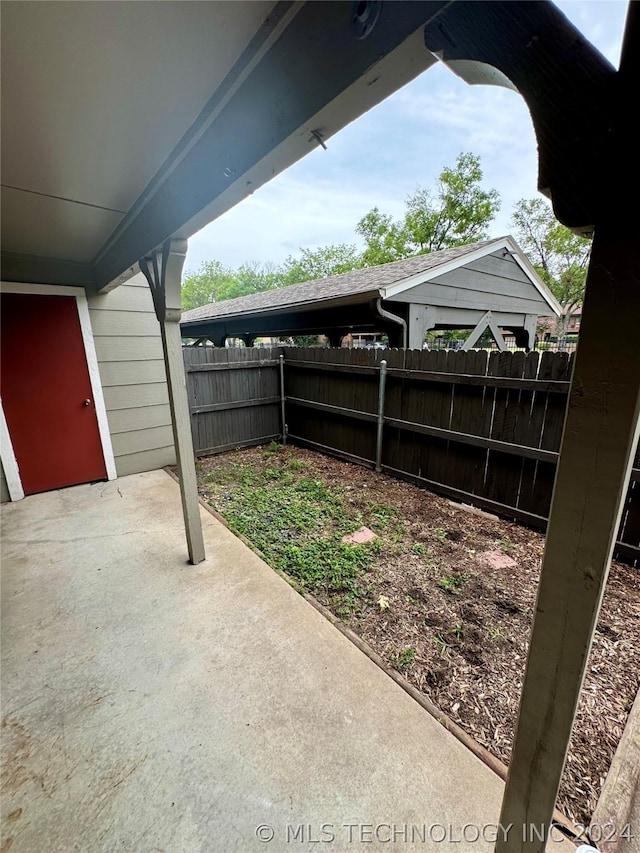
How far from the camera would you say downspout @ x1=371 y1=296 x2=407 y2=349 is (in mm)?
4676

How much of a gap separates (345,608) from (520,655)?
107cm

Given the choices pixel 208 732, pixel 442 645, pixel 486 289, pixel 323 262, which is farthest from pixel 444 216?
pixel 208 732

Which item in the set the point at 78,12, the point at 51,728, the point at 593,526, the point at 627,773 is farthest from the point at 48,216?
the point at 627,773

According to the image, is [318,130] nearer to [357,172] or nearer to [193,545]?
[193,545]

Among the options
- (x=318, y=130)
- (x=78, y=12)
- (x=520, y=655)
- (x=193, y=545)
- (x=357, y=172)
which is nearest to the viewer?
(x=78, y=12)

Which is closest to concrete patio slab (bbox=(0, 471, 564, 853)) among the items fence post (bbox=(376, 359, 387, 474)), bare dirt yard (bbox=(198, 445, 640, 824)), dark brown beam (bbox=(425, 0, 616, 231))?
bare dirt yard (bbox=(198, 445, 640, 824))

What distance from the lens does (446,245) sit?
61.5 feet

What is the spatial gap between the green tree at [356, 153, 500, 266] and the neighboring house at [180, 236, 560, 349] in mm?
12815

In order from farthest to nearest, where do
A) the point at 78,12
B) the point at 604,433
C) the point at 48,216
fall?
1. the point at 48,216
2. the point at 78,12
3. the point at 604,433

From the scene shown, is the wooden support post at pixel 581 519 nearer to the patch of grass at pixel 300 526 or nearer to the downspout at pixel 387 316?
the patch of grass at pixel 300 526

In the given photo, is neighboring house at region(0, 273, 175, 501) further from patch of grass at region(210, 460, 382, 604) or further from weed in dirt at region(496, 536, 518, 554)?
weed in dirt at region(496, 536, 518, 554)

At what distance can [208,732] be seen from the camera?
1.63 meters

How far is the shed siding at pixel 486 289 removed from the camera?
5.30m

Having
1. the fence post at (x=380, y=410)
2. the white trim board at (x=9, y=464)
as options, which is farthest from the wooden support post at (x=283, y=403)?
the white trim board at (x=9, y=464)
